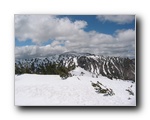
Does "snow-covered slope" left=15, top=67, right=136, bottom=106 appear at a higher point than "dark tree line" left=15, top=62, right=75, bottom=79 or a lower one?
lower

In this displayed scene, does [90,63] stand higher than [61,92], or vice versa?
[90,63]

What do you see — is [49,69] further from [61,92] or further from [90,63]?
[90,63]

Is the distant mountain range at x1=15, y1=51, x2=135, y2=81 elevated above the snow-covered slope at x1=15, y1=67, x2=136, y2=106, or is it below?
above

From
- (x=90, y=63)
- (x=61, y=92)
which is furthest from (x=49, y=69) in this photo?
(x=90, y=63)

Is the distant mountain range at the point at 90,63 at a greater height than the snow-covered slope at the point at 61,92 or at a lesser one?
greater
